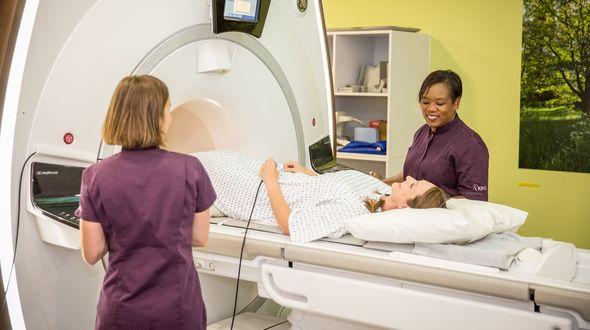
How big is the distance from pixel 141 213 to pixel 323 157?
1457 millimetres

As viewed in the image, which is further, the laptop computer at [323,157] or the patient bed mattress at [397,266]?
the laptop computer at [323,157]

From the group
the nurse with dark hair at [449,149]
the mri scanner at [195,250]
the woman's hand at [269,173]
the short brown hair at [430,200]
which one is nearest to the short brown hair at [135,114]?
the mri scanner at [195,250]

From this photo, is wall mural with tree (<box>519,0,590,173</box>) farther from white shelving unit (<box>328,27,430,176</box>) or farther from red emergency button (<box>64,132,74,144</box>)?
red emergency button (<box>64,132,74,144</box>)

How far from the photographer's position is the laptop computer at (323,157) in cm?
278

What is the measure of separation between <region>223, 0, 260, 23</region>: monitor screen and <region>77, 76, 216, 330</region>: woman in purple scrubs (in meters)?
0.74

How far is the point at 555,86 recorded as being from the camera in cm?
376

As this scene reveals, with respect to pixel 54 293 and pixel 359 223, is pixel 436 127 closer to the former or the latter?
pixel 359 223

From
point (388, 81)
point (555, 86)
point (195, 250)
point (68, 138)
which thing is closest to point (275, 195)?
point (195, 250)

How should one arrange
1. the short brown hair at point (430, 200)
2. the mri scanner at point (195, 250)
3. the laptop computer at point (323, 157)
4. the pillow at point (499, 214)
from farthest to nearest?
the laptop computer at point (323, 157) → the short brown hair at point (430, 200) → the pillow at point (499, 214) → the mri scanner at point (195, 250)

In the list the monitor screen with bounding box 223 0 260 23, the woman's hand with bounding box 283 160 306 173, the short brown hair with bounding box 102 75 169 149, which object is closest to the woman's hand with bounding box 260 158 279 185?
the woman's hand with bounding box 283 160 306 173

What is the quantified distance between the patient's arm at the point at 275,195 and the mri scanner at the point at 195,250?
0.15 feet

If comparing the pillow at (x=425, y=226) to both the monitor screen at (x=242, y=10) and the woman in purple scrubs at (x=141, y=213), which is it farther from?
the monitor screen at (x=242, y=10)

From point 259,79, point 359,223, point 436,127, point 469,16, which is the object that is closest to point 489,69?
point 469,16

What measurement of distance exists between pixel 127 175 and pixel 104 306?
0.30 meters
